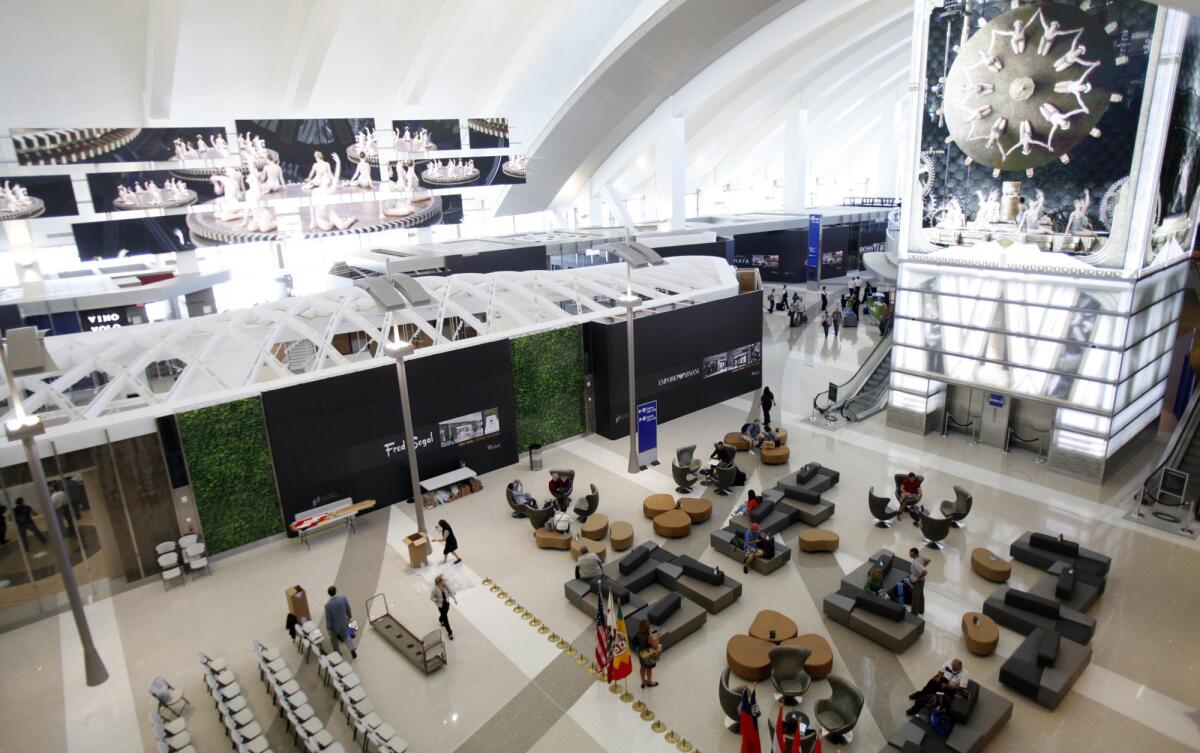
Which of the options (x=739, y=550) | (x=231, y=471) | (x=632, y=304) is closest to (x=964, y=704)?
(x=739, y=550)

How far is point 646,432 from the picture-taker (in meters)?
15.4

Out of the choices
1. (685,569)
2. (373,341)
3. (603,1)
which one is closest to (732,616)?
(685,569)

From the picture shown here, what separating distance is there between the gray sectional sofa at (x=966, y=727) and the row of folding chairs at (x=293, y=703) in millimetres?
6143

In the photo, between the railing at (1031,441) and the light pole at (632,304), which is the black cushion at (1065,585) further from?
the light pole at (632,304)

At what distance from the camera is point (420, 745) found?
788 cm

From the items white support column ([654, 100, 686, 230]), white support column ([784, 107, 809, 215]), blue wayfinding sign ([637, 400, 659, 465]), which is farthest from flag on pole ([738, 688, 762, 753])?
white support column ([784, 107, 809, 215])

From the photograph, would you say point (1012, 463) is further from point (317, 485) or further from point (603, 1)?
point (603, 1)

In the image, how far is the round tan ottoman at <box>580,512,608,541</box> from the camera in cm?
1216

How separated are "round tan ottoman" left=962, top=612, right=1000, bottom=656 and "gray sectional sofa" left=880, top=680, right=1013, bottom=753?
1058 millimetres

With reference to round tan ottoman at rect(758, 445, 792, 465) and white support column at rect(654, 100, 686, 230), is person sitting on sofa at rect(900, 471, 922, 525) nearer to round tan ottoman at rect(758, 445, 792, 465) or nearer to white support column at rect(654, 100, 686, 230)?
round tan ottoman at rect(758, 445, 792, 465)

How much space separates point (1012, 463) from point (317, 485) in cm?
1515

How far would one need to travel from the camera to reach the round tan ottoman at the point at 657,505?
42.0 feet

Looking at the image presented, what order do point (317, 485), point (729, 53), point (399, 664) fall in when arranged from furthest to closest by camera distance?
1. point (729, 53)
2. point (317, 485)
3. point (399, 664)

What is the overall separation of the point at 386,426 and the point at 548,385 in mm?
4179
